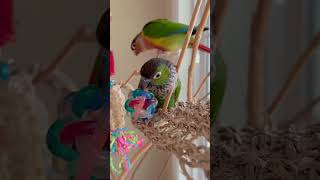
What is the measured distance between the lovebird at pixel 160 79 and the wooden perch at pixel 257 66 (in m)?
0.40

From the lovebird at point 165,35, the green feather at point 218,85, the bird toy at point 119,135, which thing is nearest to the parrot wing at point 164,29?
the lovebird at point 165,35

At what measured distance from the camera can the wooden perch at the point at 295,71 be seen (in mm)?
212

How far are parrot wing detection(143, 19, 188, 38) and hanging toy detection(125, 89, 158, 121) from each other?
5.1 inches

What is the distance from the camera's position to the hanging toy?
1.96 ft

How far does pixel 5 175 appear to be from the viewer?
9.1 inches

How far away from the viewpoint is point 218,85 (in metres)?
0.23

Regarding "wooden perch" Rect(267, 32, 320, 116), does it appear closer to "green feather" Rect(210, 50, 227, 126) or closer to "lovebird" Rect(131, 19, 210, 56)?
"green feather" Rect(210, 50, 227, 126)

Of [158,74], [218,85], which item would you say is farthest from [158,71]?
[218,85]

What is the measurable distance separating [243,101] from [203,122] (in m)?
0.32

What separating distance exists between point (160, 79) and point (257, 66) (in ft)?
1.40

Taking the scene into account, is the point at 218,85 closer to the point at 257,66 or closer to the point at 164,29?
the point at 257,66

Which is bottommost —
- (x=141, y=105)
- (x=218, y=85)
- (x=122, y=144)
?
(x=122, y=144)

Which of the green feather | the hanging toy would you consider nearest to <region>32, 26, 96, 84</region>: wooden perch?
the green feather

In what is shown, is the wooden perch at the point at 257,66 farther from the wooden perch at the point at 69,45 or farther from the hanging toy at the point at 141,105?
the hanging toy at the point at 141,105
